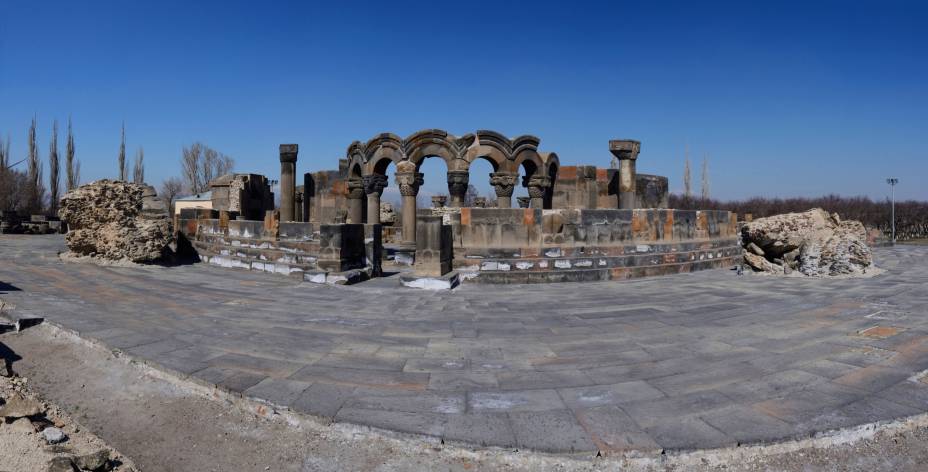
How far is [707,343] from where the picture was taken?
401 cm

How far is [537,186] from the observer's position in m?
13.6

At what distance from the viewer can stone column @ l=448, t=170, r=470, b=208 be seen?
Result: 480 inches

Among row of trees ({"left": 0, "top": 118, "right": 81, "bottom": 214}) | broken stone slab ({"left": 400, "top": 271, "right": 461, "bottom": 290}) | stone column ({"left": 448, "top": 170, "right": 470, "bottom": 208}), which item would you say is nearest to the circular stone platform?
broken stone slab ({"left": 400, "top": 271, "right": 461, "bottom": 290})

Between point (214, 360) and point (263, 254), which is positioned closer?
point (214, 360)

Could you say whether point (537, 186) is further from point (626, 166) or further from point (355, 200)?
point (355, 200)

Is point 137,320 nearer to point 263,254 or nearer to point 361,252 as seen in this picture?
point 361,252

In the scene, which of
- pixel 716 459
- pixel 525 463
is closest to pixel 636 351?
pixel 716 459

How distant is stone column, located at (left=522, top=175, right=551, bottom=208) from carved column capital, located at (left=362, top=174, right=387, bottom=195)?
3.99 m

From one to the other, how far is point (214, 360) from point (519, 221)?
5662 millimetres

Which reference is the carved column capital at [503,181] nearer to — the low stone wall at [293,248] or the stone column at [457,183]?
the stone column at [457,183]

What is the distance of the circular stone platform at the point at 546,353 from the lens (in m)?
2.57

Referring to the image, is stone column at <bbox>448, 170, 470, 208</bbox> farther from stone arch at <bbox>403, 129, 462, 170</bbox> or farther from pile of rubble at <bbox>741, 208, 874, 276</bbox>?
pile of rubble at <bbox>741, 208, 874, 276</bbox>

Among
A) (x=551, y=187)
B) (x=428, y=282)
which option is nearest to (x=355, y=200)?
(x=551, y=187)

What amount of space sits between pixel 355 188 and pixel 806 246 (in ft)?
36.6
